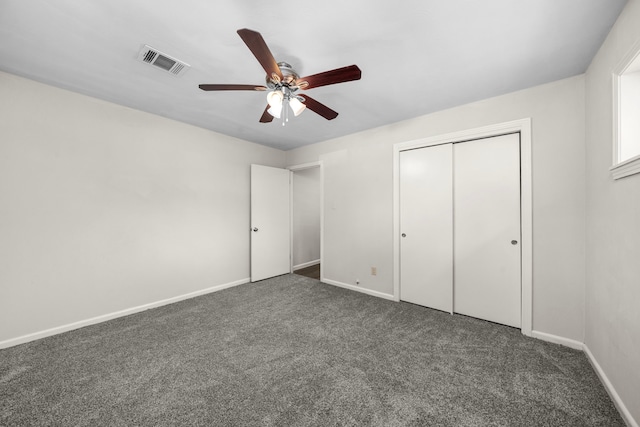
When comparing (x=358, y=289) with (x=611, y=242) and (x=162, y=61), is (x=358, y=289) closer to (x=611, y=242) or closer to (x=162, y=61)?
(x=611, y=242)

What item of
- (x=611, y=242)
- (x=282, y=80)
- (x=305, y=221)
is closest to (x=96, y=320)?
(x=282, y=80)

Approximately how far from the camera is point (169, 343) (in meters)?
2.17

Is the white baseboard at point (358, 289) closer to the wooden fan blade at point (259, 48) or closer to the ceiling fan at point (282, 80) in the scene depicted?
the ceiling fan at point (282, 80)

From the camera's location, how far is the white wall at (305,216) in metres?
4.99

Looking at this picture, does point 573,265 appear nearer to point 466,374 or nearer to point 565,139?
point 565,139

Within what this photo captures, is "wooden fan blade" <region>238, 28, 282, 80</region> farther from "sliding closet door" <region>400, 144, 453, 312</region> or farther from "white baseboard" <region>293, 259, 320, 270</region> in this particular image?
"white baseboard" <region>293, 259, 320, 270</region>

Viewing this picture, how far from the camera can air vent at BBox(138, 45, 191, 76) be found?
178 centimetres

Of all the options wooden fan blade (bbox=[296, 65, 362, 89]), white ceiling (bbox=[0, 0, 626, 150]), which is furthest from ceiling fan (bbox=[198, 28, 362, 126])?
white ceiling (bbox=[0, 0, 626, 150])

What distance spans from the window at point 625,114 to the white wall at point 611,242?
8 cm

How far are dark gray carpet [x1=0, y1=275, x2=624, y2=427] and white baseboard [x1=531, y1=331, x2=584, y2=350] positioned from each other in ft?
0.31

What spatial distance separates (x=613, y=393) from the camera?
147cm

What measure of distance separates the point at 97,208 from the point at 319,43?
2.79m

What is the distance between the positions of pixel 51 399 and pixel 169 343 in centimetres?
73

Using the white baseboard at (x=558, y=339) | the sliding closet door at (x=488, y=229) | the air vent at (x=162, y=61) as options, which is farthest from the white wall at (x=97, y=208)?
the white baseboard at (x=558, y=339)
